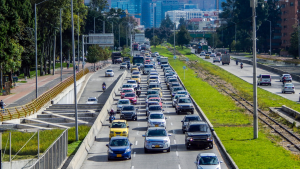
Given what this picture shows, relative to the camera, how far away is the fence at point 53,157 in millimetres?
20288

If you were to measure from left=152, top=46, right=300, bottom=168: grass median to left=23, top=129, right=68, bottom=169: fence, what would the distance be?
9.09 meters

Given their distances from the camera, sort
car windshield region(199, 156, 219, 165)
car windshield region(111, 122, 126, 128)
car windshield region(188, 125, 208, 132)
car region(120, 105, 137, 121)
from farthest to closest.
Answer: car region(120, 105, 137, 121), car windshield region(111, 122, 126, 128), car windshield region(188, 125, 208, 132), car windshield region(199, 156, 219, 165)

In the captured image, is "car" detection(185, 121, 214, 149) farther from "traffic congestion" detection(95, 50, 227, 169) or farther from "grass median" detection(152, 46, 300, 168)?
"grass median" detection(152, 46, 300, 168)

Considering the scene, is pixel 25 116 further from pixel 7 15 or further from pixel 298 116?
pixel 298 116

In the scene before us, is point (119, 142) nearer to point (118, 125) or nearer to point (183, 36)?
point (118, 125)

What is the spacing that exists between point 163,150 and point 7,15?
33.5 m

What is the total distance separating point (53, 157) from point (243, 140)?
13.8 m

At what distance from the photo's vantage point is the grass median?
25688 mm

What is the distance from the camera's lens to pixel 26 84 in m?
76.6

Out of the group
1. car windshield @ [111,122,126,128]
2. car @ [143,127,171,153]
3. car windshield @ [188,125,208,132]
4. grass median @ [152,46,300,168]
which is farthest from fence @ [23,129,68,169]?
grass median @ [152,46,300,168]

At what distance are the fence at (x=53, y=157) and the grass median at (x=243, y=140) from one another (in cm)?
909

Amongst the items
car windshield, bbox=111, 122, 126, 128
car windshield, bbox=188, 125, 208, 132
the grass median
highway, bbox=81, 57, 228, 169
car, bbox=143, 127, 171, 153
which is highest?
car windshield, bbox=188, 125, 208, 132

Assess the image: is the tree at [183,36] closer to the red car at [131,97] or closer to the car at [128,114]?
the red car at [131,97]

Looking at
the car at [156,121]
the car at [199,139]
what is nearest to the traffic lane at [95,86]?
the car at [156,121]
